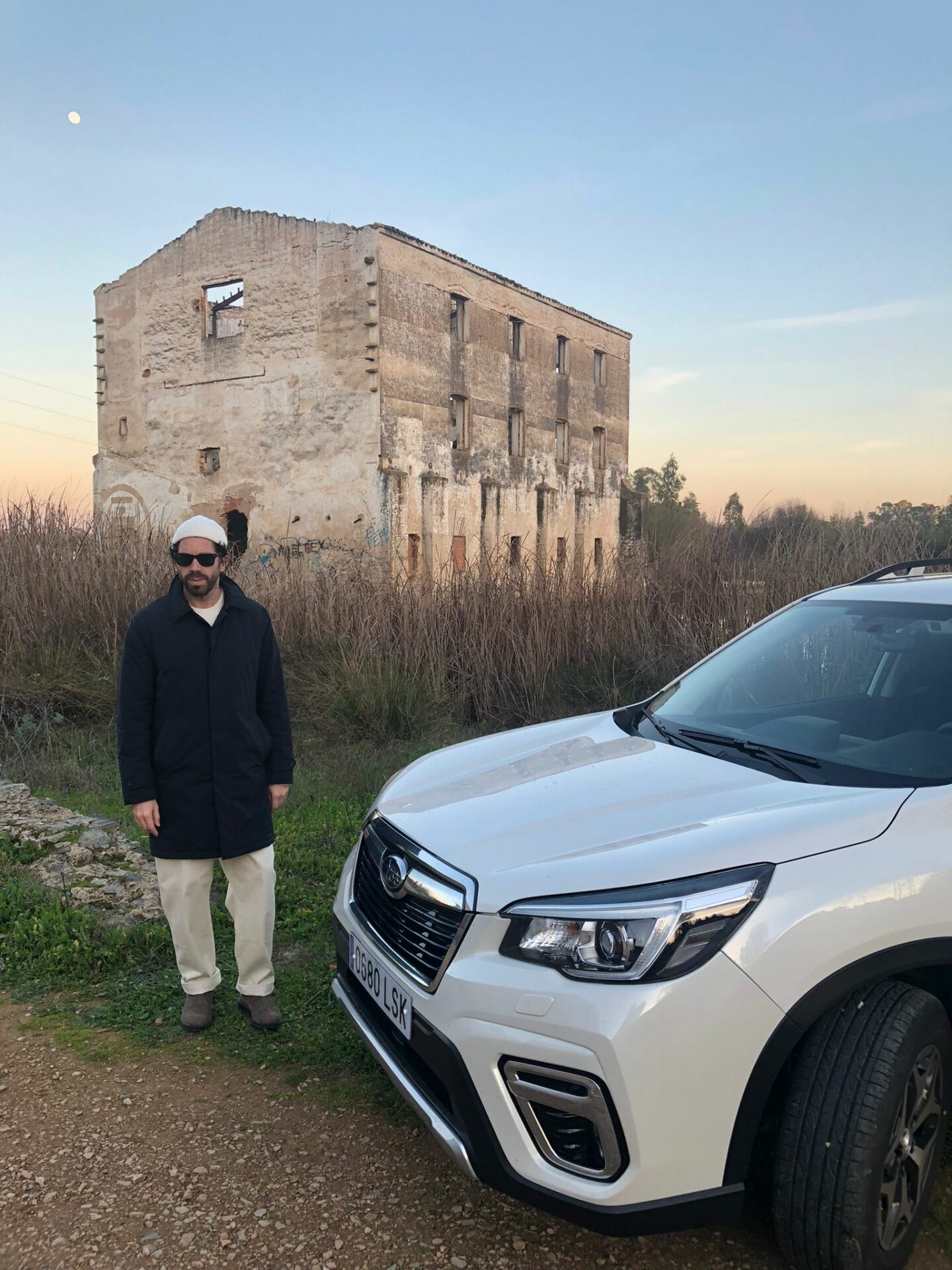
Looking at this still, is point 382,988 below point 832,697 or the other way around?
below

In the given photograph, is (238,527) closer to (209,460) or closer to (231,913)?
(209,460)

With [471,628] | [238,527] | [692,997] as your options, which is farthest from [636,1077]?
[238,527]

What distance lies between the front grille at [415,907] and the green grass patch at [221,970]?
0.85 meters

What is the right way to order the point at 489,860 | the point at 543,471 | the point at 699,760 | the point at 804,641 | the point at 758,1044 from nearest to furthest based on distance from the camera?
1. the point at 758,1044
2. the point at 489,860
3. the point at 699,760
4. the point at 804,641
5. the point at 543,471

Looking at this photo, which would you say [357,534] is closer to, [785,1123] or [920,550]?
[920,550]

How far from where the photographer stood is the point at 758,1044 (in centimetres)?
210

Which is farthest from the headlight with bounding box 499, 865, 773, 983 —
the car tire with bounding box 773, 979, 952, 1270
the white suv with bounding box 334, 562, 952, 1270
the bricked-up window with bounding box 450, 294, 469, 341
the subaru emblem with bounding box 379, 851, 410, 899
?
the bricked-up window with bounding box 450, 294, 469, 341

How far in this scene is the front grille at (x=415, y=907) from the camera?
2432 mm

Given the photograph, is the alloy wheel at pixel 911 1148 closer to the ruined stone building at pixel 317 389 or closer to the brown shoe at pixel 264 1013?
the brown shoe at pixel 264 1013

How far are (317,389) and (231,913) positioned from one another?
2405cm

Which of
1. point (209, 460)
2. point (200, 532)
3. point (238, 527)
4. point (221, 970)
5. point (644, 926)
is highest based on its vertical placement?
Result: point (209, 460)

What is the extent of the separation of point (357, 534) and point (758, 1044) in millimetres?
24430

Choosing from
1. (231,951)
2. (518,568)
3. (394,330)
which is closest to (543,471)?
(394,330)

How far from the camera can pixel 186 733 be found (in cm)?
363
